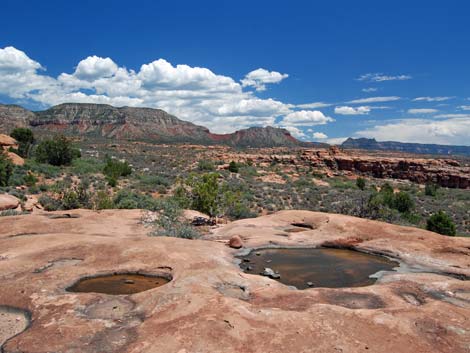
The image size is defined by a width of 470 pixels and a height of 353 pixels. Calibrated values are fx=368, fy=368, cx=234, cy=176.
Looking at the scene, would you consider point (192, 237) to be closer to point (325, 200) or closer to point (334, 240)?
point (334, 240)

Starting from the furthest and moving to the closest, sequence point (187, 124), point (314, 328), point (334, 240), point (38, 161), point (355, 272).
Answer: point (187, 124)
point (38, 161)
point (334, 240)
point (355, 272)
point (314, 328)

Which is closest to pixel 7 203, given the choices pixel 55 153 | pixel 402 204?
pixel 55 153

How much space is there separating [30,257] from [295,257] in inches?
300

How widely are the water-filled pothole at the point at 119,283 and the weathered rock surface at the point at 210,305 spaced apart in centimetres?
18

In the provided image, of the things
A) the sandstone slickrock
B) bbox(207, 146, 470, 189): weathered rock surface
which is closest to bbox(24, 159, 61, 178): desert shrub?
the sandstone slickrock

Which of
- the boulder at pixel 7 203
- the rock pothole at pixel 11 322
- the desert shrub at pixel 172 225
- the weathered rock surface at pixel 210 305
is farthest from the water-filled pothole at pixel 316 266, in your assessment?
the boulder at pixel 7 203

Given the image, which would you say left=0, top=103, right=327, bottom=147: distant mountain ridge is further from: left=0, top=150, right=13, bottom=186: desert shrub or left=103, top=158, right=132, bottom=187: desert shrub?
left=0, top=150, right=13, bottom=186: desert shrub

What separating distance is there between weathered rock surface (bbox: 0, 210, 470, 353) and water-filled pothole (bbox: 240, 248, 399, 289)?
690 mm

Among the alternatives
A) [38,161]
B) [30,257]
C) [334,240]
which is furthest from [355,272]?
[38,161]

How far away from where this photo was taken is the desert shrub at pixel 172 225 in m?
13.8

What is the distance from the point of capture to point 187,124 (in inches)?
6024

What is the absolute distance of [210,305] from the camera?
6.57m

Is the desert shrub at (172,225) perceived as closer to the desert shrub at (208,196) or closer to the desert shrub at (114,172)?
the desert shrub at (208,196)

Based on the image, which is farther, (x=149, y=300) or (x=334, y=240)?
(x=334, y=240)
